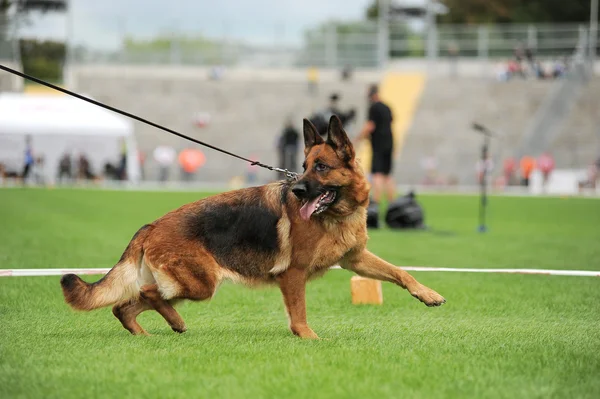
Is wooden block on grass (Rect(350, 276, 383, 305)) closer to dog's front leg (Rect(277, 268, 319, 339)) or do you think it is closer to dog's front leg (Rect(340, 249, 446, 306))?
dog's front leg (Rect(340, 249, 446, 306))

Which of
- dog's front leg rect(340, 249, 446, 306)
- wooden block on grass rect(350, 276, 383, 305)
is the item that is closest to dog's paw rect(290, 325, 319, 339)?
dog's front leg rect(340, 249, 446, 306)

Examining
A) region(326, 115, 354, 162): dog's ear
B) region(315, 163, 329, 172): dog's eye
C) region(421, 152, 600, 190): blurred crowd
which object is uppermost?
region(326, 115, 354, 162): dog's ear

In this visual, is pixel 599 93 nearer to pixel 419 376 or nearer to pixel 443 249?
pixel 443 249

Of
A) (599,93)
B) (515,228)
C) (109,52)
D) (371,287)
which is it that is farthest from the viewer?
(109,52)

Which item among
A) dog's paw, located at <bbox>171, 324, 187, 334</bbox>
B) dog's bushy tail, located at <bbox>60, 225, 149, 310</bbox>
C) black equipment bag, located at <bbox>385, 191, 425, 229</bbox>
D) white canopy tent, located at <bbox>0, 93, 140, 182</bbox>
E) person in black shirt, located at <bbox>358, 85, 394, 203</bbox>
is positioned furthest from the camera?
white canopy tent, located at <bbox>0, 93, 140, 182</bbox>

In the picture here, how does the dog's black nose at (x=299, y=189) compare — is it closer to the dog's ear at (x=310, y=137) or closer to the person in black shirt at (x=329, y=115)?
the dog's ear at (x=310, y=137)

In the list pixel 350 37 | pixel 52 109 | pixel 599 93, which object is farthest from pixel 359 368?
pixel 350 37

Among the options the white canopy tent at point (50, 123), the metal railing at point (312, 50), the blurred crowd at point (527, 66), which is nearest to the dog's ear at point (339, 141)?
the white canopy tent at point (50, 123)

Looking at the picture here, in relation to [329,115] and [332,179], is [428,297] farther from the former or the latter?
[329,115]

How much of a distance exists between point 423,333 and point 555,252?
20.7 feet

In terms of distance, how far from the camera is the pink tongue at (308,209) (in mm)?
5512

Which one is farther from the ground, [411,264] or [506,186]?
[411,264]

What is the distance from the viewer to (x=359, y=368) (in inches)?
174

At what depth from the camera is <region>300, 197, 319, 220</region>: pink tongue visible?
18.1 ft
